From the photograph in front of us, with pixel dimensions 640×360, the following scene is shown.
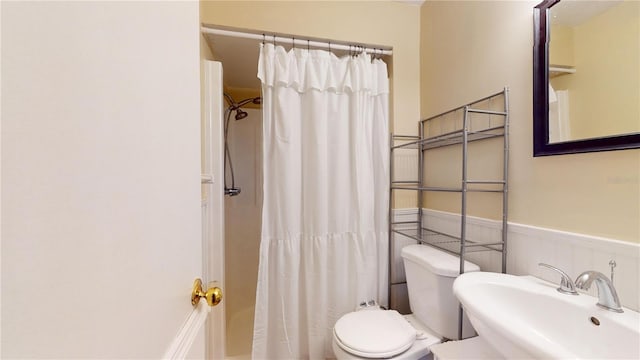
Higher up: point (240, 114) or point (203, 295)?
point (240, 114)

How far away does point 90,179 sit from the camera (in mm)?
300

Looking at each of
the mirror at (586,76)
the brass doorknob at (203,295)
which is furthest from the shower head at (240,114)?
the mirror at (586,76)

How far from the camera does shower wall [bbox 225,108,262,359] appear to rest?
93.0 inches

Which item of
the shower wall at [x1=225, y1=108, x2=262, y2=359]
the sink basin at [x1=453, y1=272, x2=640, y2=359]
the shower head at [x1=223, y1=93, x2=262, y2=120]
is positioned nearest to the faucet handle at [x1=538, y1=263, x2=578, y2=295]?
the sink basin at [x1=453, y1=272, x2=640, y2=359]

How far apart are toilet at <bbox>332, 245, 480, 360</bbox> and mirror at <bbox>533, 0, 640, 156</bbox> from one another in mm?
651

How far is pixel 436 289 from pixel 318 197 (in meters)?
0.78

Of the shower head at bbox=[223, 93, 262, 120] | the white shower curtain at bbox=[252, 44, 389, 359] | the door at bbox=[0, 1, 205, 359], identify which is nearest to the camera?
the door at bbox=[0, 1, 205, 359]

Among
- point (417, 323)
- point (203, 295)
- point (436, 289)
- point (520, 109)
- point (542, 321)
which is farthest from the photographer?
point (417, 323)

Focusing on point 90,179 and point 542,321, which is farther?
point 542,321

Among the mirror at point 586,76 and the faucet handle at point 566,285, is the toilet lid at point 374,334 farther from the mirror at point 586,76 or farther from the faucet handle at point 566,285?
the mirror at point 586,76

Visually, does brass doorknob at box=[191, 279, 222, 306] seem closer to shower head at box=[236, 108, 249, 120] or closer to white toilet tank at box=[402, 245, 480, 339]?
white toilet tank at box=[402, 245, 480, 339]

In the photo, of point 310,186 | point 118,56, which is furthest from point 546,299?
point 118,56

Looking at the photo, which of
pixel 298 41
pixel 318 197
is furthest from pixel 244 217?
pixel 298 41

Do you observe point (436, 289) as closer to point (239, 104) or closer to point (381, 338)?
point (381, 338)
